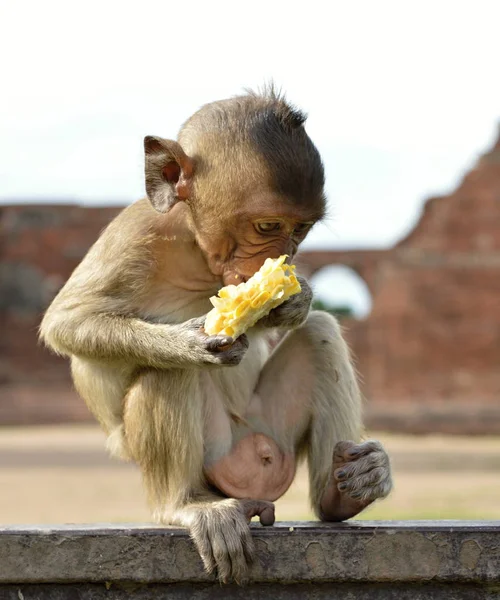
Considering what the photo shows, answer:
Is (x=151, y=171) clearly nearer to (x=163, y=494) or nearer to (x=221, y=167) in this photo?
(x=221, y=167)

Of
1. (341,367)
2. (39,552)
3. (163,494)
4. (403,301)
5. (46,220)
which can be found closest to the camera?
(39,552)

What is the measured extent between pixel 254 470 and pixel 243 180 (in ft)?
3.98

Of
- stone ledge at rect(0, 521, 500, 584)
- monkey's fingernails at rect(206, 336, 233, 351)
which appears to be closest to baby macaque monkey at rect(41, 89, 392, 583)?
monkey's fingernails at rect(206, 336, 233, 351)

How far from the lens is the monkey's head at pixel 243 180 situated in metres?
4.34

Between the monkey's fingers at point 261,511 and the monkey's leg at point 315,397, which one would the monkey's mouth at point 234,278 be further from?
the monkey's fingers at point 261,511

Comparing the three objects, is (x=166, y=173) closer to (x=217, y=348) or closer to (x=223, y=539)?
(x=217, y=348)

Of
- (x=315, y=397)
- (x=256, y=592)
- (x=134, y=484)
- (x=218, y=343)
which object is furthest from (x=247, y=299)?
(x=134, y=484)

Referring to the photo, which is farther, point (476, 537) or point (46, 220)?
point (46, 220)

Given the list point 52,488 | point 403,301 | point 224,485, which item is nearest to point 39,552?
point 224,485

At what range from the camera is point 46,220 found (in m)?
44.5

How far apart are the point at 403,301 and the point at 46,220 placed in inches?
674

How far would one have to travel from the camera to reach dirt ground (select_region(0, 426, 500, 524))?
13.5 meters

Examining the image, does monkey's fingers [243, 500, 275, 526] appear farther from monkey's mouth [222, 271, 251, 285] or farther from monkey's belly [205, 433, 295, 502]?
monkey's mouth [222, 271, 251, 285]

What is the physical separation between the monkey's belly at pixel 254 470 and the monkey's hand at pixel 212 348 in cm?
58
